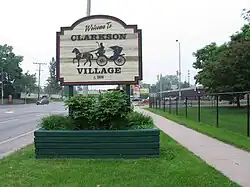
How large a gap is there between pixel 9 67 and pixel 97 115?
105027 mm

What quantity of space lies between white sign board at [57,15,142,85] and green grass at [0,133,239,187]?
3443mm

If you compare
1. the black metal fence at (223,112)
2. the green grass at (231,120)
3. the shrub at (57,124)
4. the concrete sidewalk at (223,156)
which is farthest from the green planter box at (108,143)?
the green grass at (231,120)

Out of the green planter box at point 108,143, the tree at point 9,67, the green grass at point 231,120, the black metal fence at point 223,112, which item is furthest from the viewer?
the tree at point 9,67

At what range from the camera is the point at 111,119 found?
9.67 metres

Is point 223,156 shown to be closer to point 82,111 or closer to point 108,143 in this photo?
point 108,143

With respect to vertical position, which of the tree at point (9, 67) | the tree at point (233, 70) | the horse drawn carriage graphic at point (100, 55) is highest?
the tree at point (9, 67)

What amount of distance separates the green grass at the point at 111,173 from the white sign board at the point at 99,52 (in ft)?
11.3

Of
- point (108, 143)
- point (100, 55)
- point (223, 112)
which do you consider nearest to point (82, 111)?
point (108, 143)

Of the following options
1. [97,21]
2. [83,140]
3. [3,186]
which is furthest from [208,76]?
[3,186]

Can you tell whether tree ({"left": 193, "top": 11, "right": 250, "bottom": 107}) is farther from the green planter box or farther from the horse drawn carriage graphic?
the green planter box

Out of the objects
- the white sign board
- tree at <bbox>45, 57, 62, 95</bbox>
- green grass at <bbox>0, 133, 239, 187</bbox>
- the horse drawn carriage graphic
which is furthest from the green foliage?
tree at <bbox>45, 57, 62, 95</bbox>

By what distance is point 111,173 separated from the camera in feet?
24.8

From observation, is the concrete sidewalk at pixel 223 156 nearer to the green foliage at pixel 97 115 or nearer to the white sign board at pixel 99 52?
the green foliage at pixel 97 115

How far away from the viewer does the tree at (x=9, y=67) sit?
10969 centimetres
